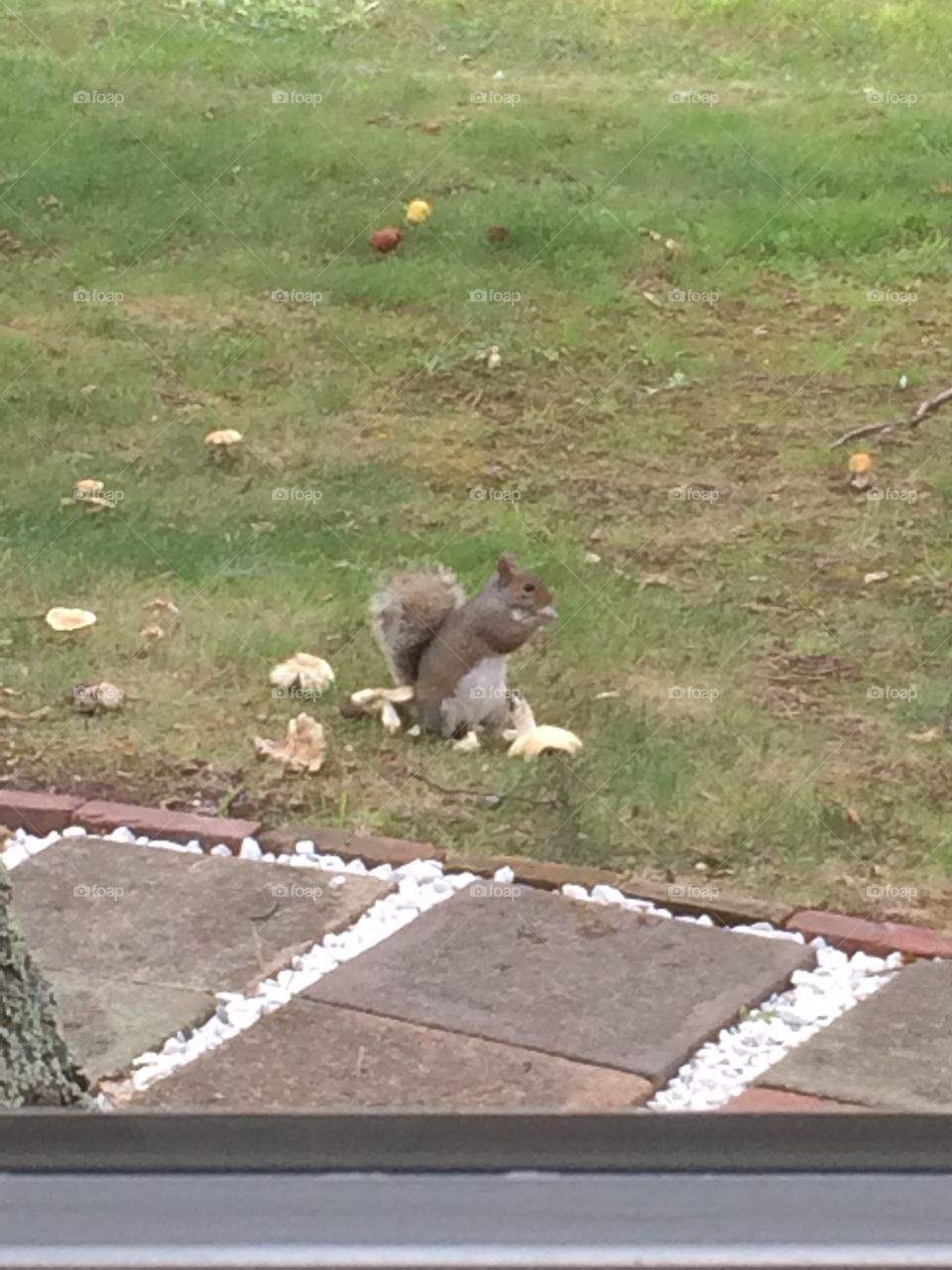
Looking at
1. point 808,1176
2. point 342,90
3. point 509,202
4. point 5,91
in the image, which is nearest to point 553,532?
point 509,202

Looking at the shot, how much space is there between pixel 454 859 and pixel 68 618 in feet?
1.25

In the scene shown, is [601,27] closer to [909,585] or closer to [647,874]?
[909,585]

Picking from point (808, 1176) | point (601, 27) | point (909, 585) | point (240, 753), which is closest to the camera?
point (808, 1176)

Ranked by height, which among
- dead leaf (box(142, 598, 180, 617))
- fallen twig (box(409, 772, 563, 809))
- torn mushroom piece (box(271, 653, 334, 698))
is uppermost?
dead leaf (box(142, 598, 180, 617))

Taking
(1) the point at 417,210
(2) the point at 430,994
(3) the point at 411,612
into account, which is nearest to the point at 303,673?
(3) the point at 411,612

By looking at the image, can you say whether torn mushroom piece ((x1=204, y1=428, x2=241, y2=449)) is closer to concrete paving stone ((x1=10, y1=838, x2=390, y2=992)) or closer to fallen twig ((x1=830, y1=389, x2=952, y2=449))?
concrete paving stone ((x1=10, y1=838, x2=390, y2=992))

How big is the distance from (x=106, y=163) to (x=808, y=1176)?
83 cm

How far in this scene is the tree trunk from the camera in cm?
109

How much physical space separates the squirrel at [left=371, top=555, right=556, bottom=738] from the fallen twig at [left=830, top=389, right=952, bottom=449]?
0.26 meters

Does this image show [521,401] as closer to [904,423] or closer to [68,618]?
[904,423]

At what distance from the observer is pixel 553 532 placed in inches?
57.1

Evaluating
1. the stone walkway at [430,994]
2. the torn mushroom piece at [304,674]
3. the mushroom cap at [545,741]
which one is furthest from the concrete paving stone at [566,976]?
the torn mushroom piece at [304,674]

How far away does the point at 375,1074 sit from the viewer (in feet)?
4.30

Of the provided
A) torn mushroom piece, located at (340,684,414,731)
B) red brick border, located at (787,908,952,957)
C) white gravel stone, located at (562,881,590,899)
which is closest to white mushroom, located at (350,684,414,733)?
torn mushroom piece, located at (340,684,414,731)
